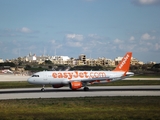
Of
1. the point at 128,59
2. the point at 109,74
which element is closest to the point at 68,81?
the point at 109,74

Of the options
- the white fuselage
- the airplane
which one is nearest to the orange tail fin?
the airplane

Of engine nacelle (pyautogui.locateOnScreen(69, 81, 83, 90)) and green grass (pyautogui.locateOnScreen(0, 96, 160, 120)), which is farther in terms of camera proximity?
engine nacelle (pyautogui.locateOnScreen(69, 81, 83, 90))

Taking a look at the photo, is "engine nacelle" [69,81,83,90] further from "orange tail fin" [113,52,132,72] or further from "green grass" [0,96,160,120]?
"green grass" [0,96,160,120]

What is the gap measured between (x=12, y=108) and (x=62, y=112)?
5964mm

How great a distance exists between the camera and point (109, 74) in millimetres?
64250

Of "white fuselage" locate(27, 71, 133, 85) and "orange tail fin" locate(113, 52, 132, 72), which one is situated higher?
"orange tail fin" locate(113, 52, 132, 72)

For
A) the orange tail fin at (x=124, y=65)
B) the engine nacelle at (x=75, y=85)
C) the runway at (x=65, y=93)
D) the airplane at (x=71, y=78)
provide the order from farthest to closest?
1. the orange tail fin at (x=124, y=65)
2. the airplane at (x=71, y=78)
3. the engine nacelle at (x=75, y=85)
4. the runway at (x=65, y=93)

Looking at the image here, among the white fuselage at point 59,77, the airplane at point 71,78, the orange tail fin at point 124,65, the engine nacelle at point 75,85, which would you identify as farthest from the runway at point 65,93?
the orange tail fin at point 124,65

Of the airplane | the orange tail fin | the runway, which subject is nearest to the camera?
the runway

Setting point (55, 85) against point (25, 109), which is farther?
point (55, 85)

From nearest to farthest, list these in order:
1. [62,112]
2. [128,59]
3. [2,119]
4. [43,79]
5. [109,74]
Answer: [2,119]
[62,112]
[43,79]
[109,74]
[128,59]

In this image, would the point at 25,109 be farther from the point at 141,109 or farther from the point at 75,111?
the point at 141,109

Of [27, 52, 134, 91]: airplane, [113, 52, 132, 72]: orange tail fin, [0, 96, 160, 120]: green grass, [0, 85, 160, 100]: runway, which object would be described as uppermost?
[113, 52, 132, 72]: orange tail fin

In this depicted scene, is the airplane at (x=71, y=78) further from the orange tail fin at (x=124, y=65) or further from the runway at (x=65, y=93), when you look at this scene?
the orange tail fin at (x=124, y=65)
